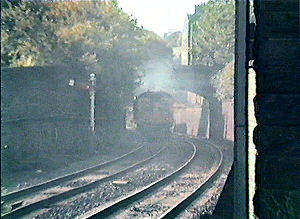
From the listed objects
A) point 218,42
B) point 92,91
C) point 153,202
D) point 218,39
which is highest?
point 218,39

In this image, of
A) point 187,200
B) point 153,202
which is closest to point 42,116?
point 153,202

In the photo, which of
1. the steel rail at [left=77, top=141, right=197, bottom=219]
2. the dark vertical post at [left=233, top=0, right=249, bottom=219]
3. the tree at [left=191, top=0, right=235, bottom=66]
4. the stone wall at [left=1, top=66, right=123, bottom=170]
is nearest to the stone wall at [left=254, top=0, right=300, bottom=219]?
the dark vertical post at [left=233, top=0, right=249, bottom=219]

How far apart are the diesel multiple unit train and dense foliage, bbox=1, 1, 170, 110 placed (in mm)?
1356

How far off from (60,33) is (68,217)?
38.7 ft

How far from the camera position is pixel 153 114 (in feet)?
82.4

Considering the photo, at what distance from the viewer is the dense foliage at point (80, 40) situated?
1376 centimetres

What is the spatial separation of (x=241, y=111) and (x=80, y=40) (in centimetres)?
1694

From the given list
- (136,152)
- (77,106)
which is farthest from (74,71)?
(136,152)

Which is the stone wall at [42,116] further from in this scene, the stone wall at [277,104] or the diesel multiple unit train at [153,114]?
the stone wall at [277,104]

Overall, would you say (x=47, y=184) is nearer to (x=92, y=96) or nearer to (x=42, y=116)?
(x=42, y=116)

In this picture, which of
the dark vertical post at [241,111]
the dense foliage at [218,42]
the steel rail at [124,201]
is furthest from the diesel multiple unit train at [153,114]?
the dark vertical post at [241,111]

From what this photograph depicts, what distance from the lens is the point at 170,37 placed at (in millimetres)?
71562

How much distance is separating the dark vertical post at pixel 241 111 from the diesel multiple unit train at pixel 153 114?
21.8 metres

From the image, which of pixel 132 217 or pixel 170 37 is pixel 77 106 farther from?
pixel 170 37
